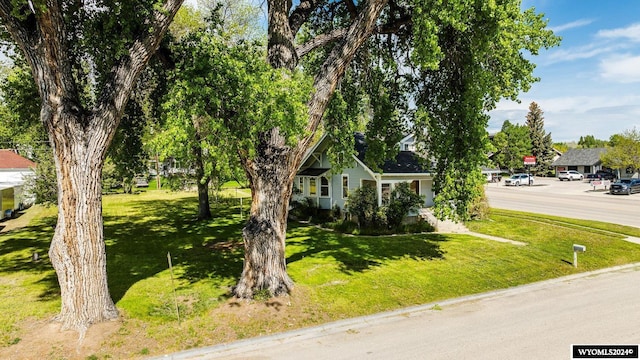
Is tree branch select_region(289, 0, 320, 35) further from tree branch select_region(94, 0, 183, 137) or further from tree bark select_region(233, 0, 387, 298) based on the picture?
tree branch select_region(94, 0, 183, 137)

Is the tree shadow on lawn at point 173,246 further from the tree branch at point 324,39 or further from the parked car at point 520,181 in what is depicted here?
the parked car at point 520,181

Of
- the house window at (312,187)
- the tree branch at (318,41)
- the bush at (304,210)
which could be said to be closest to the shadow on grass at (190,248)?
the bush at (304,210)

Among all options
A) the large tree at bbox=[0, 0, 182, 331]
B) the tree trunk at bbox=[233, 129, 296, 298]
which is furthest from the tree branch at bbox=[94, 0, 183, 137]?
the tree trunk at bbox=[233, 129, 296, 298]

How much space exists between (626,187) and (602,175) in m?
26.6

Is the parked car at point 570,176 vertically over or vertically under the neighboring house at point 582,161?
under

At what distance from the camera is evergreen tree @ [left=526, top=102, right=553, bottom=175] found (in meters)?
74.3

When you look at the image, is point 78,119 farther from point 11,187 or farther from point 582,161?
point 582,161

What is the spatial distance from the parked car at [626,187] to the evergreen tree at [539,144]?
114 feet

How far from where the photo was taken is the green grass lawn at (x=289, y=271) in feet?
30.9

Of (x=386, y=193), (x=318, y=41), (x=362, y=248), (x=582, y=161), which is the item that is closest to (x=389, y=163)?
(x=386, y=193)

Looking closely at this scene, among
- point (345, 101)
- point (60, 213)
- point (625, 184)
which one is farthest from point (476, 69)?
point (625, 184)

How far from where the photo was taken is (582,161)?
225 ft

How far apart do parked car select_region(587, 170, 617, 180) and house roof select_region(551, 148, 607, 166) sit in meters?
2.42

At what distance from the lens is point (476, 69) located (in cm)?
1218
